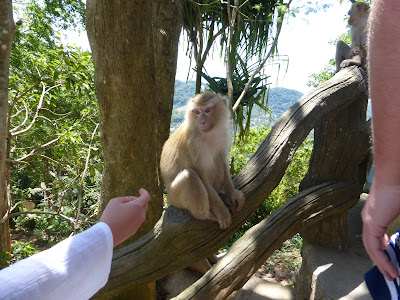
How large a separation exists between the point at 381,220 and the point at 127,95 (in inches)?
84.1

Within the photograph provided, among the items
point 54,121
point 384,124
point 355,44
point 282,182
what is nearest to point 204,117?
point 384,124

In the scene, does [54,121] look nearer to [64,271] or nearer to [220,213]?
[220,213]

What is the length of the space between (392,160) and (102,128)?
Answer: 2.37 metres

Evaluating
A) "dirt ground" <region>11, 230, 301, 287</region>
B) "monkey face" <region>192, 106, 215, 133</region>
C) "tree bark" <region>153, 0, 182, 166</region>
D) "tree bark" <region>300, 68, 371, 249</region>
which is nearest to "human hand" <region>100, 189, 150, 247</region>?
"monkey face" <region>192, 106, 215, 133</region>

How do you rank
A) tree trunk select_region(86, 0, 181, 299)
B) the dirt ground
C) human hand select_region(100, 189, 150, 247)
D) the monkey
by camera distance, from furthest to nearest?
1. the dirt ground
2. tree trunk select_region(86, 0, 181, 299)
3. the monkey
4. human hand select_region(100, 189, 150, 247)

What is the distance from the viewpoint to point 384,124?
843 mm

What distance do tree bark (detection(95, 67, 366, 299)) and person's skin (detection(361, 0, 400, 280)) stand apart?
118 cm

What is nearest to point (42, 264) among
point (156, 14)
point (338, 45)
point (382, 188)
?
point (382, 188)

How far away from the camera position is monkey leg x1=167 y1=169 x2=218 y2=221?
2057mm

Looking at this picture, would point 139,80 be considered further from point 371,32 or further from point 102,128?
point 371,32

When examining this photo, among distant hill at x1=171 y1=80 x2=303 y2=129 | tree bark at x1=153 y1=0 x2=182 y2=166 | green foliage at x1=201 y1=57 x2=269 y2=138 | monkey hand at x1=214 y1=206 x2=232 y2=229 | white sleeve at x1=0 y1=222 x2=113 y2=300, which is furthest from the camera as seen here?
green foliage at x1=201 y1=57 x2=269 y2=138

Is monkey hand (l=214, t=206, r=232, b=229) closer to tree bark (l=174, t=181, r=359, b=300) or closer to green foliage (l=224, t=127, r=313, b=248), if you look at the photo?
tree bark (l=174, t=181, r=359, b=300)

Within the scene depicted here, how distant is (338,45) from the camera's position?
157 inches

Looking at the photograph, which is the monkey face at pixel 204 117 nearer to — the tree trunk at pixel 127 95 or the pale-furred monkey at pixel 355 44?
the tree trunk at pixel 127 95
